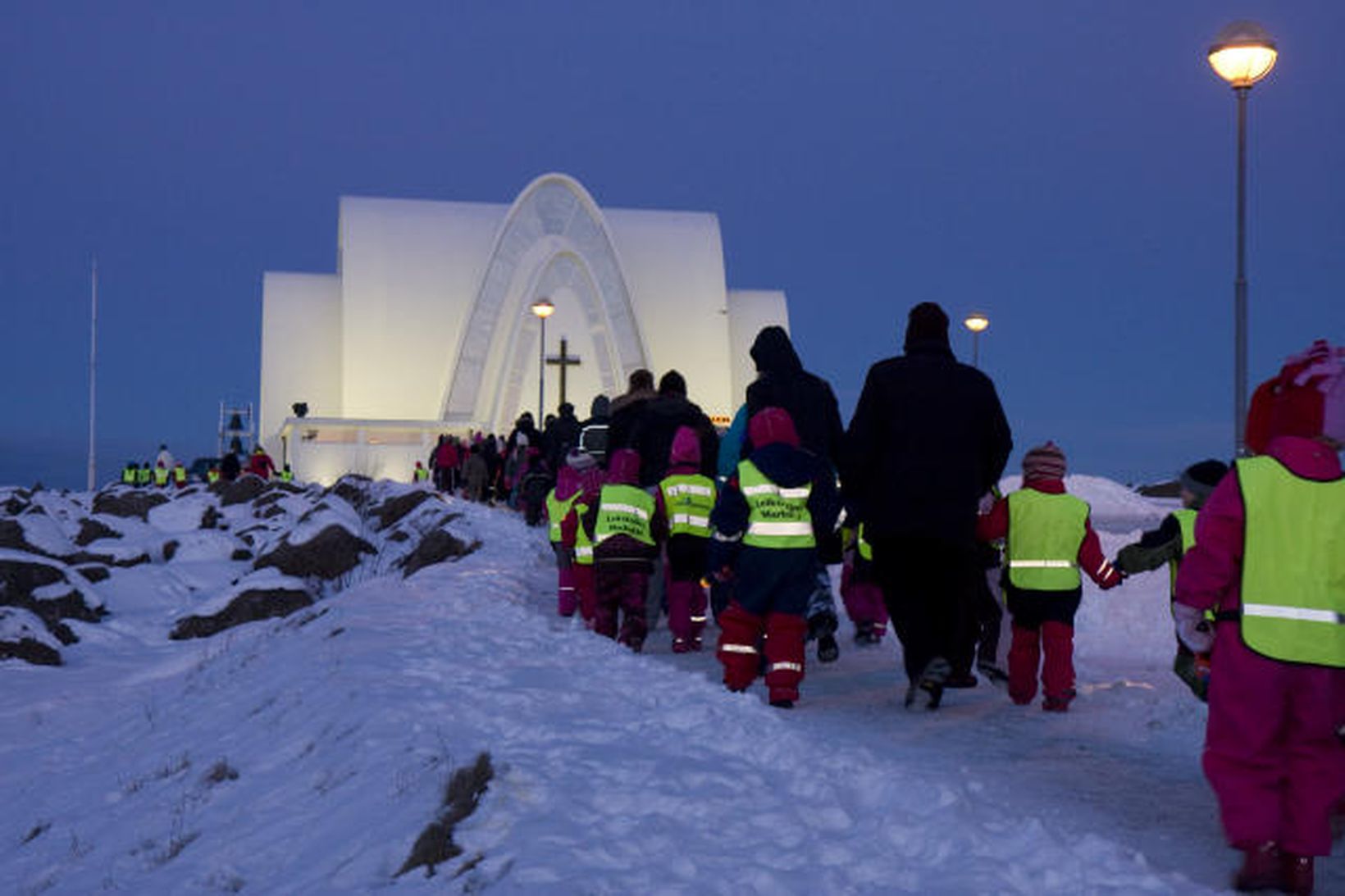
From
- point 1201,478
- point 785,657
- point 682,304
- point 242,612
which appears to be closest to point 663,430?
point 785,657

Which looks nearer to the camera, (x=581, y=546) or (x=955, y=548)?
(x=955, y=548)

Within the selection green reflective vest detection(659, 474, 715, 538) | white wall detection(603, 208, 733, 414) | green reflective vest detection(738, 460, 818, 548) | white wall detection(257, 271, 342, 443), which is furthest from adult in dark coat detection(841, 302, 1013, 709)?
white wall detection(257, 271, 342, 443)

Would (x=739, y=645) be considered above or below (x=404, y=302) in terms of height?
below

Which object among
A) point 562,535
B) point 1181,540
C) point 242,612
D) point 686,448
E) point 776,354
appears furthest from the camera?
point 242,612

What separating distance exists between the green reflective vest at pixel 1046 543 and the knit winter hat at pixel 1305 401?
10.4 ft

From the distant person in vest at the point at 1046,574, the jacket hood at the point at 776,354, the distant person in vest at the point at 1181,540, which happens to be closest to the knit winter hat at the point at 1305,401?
the distant person in vest at the point at 1181,540

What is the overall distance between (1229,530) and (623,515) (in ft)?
20.5

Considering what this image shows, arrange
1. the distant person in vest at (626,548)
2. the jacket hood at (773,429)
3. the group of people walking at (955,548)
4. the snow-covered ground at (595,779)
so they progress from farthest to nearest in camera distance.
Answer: the distant person in vest at (626,548) < the jacket hood at (773,429) < the snow-covered ground at (595,779) < the group of people walking at (955,548)

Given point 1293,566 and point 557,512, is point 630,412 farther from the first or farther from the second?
point 1293,566

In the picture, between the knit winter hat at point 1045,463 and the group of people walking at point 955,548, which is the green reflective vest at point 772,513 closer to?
the group of people walking at point 955,548

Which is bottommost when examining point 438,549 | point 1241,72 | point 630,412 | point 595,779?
point 438,549

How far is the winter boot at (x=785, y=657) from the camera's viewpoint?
7.59 metres

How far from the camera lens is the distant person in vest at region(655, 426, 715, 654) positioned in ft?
33.7

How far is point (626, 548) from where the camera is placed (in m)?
10.4
